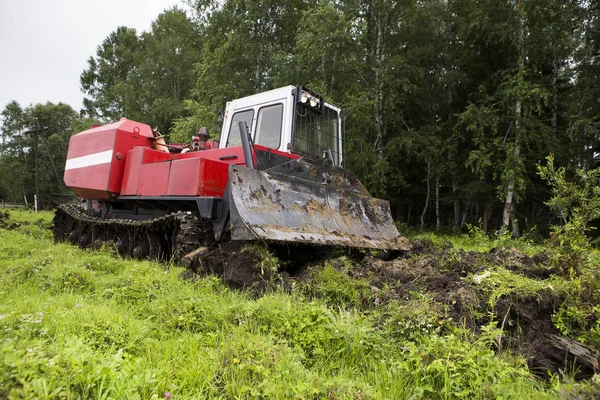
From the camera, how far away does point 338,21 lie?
1209cm

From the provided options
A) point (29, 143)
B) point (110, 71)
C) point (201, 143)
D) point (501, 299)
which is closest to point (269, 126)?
point (201, 143)

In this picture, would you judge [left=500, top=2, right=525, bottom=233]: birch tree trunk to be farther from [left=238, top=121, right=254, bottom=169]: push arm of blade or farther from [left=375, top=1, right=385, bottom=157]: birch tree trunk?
[left=238, top=121, right=254, bottom=169]: push arm of blade

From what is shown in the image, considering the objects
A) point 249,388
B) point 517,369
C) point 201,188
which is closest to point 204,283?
point 201,188

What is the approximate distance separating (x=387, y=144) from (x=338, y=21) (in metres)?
4.26

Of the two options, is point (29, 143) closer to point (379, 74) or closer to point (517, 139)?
point (379, 74)

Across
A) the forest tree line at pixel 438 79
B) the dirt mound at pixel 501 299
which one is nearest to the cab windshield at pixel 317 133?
the dirt mound at pixel 501 299

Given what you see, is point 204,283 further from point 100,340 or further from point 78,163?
point 78,163

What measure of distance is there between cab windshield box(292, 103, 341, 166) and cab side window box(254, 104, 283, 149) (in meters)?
0.28

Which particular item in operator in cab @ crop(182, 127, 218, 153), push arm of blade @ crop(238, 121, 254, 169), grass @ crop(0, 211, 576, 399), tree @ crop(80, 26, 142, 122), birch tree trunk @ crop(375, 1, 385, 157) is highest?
tree @ crop(80, 26, 142, 122)

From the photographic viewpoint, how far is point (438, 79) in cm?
1477

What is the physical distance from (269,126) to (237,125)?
0.64 meters

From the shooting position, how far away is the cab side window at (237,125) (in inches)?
252

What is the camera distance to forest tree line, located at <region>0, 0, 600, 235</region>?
1153 cm

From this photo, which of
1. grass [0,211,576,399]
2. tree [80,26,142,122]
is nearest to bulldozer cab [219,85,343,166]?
grass [0,211,576,399]
